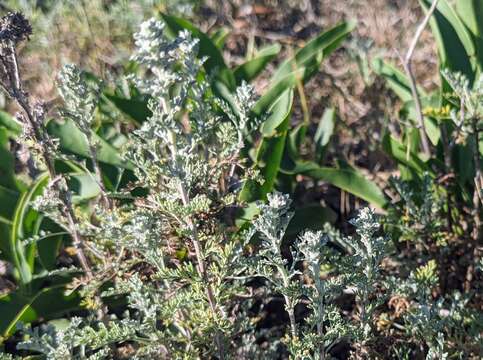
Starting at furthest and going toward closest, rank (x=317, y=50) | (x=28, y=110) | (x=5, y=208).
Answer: (x=317, y=50), (x=5, y=208), (x=28, y=110)

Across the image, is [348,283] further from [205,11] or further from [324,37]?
[205,11]

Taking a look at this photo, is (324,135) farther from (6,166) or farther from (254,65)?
(6,166)

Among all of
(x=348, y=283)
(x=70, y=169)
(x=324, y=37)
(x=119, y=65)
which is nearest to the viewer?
(x=348, y=283)

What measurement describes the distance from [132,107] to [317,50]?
0.76m

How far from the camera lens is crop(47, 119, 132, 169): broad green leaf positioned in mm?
2553

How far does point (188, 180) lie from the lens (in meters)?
1.83

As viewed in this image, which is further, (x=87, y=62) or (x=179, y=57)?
(x=87, y=62)

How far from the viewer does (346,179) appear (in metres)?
2.61

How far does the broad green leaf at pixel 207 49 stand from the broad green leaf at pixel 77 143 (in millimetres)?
499

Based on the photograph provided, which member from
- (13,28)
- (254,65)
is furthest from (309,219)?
(13,28)

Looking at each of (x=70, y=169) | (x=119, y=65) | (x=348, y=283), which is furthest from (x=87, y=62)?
(x=348, y=283)

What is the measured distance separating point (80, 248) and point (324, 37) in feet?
4.27

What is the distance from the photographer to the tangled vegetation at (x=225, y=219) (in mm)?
1837

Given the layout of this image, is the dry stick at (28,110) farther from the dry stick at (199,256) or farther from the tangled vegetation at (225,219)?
the dry stick at (199,256)
